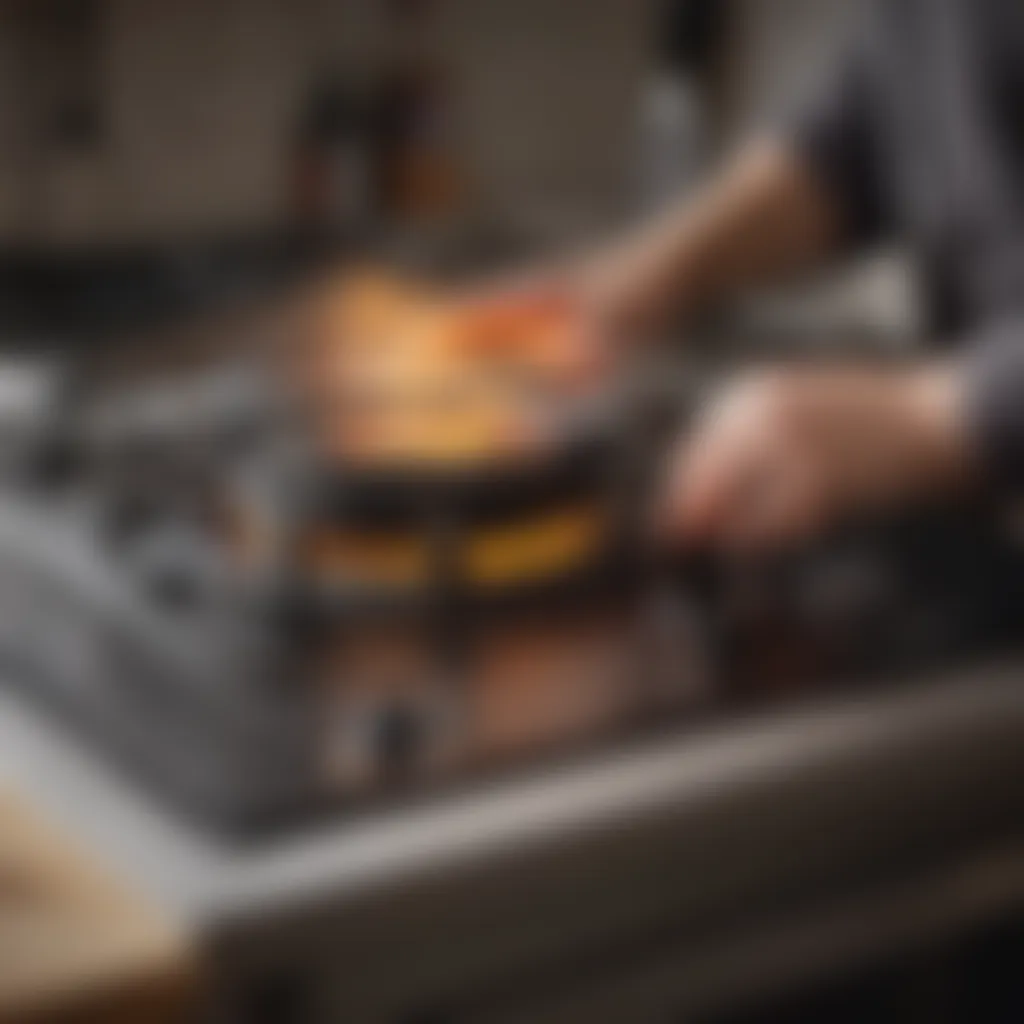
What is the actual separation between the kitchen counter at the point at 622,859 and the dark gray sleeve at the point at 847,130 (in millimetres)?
425

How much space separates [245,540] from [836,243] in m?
0.44

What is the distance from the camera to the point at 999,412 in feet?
2.90

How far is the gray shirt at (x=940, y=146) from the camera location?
104cm

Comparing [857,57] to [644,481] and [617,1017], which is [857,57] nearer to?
[644,481]

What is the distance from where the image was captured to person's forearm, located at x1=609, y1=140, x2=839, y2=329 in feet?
3.49

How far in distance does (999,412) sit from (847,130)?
11.5 inches

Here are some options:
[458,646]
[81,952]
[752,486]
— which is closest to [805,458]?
[752,486]

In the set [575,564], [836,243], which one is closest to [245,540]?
[575,564]

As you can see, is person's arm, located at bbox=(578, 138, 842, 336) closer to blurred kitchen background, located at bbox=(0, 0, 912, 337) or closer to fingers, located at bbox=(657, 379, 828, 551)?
blurred kitchen background, located at bbox=(0, 0, 912, 337)

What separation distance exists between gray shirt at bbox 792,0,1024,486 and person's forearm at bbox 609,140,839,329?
0.6 inches

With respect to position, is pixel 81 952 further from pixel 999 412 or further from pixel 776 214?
pixel 776 214

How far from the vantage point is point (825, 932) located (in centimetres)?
73

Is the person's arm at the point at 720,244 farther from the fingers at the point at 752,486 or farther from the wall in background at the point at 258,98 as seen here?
the fingers at the point at 752,486

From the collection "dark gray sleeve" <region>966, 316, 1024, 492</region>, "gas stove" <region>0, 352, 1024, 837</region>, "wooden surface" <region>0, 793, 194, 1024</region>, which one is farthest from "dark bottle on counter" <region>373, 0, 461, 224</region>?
"wooden surface" <region>0, 793, 194, 1024</region>
